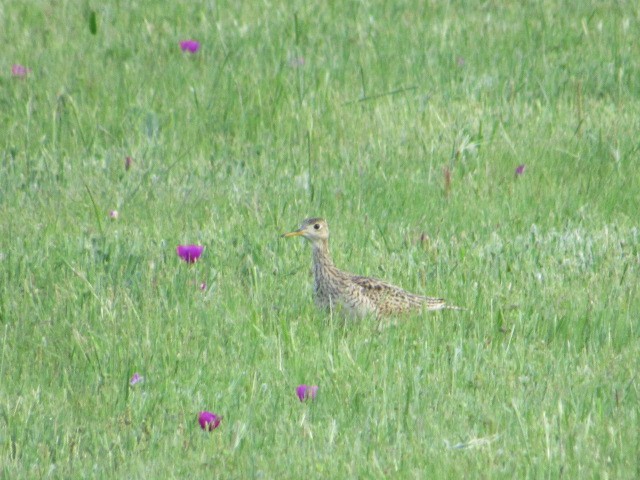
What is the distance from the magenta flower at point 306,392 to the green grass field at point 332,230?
49mm

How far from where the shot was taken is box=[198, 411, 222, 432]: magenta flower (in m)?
4.69

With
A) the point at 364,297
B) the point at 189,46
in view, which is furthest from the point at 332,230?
the point at 189,46

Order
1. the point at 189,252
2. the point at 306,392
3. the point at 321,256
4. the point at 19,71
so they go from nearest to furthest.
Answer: the point at 306,392
the point at 189,252
the point at 321,256
the point at 19,71

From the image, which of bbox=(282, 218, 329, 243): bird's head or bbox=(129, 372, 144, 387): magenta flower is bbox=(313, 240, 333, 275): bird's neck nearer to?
bbox=(282, 218, 329, 243): bird's head

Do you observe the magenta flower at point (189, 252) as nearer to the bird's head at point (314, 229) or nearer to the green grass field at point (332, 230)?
the green grass field at point (332, 230)

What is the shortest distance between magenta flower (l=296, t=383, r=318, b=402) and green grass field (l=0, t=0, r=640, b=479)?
0.16ft

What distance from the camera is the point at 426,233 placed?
6957 mm

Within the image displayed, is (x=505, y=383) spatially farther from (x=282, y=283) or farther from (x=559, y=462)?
(x=282, y=283)

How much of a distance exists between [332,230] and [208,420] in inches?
102

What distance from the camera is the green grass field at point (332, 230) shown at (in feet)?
15.5

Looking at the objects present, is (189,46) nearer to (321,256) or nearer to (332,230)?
(332,230)

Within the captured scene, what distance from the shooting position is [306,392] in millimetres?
4965

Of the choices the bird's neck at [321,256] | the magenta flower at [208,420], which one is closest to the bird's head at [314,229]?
the bird's neck at [321,256]

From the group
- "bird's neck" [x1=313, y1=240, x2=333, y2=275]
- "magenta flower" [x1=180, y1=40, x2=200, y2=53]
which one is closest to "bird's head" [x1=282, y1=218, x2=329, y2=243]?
"bird's neck" [x1=313, y1=240, x2=333, y2=275]
